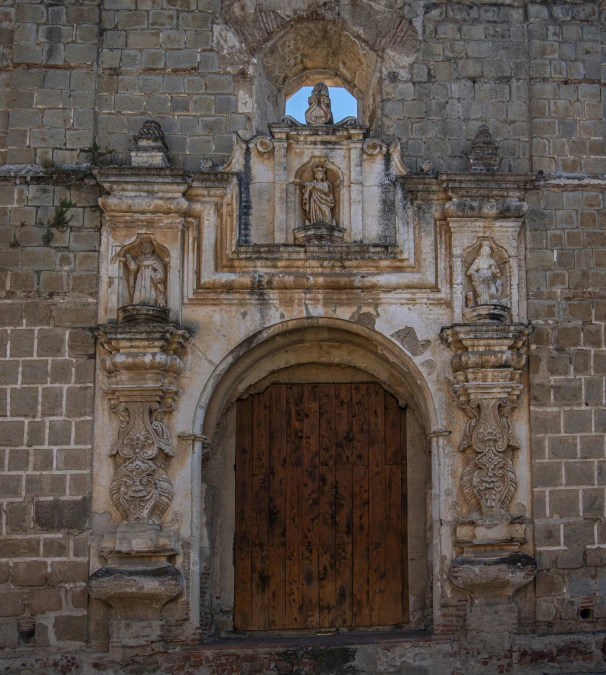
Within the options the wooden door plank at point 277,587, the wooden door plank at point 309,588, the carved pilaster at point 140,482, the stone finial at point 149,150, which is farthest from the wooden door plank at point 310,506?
the stone finial at point 149,150

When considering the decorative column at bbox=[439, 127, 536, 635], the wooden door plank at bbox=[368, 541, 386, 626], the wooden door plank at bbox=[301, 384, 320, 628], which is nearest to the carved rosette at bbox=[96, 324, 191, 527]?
the wooden door plank at bbox=[301, 384, 320, 628]

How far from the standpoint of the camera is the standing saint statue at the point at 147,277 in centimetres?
811

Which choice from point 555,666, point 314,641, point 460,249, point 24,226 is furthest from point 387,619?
point 24,226

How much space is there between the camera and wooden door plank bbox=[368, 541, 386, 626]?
8.45m

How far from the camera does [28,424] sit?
26.0 ft

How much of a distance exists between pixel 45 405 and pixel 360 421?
2820mm

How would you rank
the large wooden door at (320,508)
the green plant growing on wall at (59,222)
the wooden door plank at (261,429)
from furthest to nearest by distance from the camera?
the wooden door plank at (261,429), the large wooden door at (320,508), the green plant growing on wall at (59,222)

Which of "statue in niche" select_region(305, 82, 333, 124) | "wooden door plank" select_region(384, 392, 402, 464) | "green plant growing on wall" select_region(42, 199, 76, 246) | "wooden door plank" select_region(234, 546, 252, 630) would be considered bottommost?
"wooden door plank" select_region(234, 546, 252, 630)

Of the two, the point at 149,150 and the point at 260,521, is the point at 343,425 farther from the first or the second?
the point at 149,150

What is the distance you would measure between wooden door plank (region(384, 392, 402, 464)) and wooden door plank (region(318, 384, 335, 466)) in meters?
Result: 0.50

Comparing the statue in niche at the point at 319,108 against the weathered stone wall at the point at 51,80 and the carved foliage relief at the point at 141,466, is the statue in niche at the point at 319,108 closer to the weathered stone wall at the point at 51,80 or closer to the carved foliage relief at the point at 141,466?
the weathered stone wall at the point at 51,80

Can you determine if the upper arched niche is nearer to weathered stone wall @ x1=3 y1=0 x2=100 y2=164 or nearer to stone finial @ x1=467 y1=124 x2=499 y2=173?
stone finial @ x1=467 y1=124 x2=499 y2=173

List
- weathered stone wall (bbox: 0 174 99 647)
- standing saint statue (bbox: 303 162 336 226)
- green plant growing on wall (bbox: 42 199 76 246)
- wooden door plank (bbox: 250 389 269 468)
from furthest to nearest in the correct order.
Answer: wooden door plank (bbox: 250 389 269 468) → standing saint statue (bbox: 303 162 336 226) → green plant growing on wall (bbox: 42 199 76 246) → weathered stone wall (bbox: 0 174 99 647)

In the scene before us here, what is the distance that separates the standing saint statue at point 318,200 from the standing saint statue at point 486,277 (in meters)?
1.32
